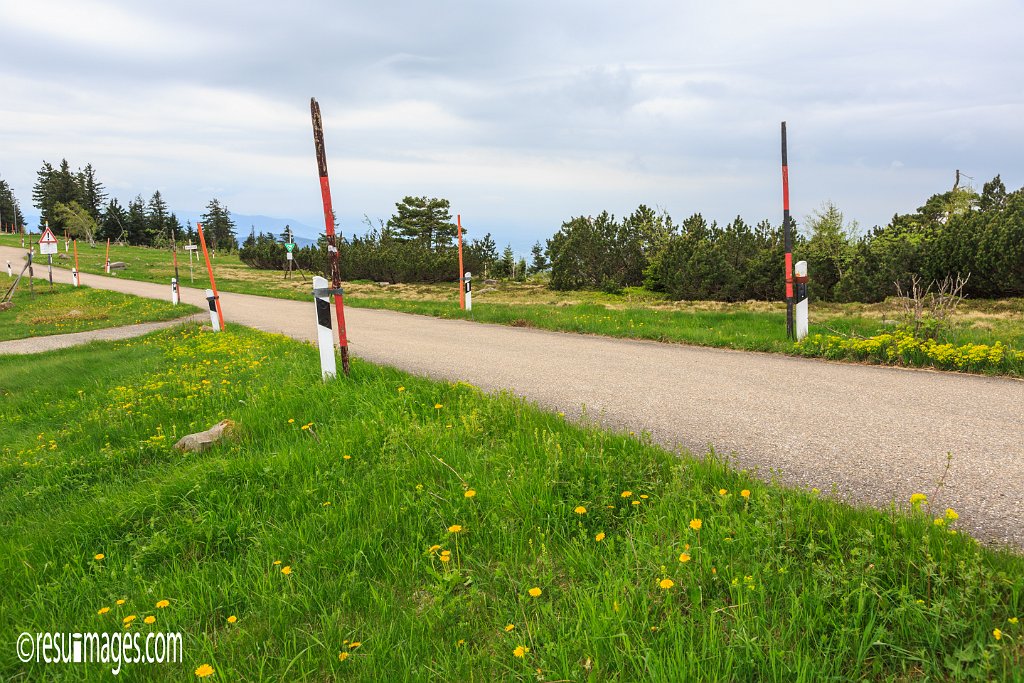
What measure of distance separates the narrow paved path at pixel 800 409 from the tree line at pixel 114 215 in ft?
292

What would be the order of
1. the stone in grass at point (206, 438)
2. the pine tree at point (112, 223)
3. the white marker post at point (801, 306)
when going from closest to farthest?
the stone in grass at point (206, 438)
the white marker post at point (801, 306)
the pine tree at point (112, 223)

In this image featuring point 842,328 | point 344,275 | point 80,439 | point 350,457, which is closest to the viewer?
point 350,457

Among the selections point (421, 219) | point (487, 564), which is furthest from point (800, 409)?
point (421, 219)

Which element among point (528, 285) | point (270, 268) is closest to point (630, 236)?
point (528, 285)

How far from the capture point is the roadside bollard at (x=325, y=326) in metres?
6.21

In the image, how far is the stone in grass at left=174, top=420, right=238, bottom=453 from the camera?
5008mm

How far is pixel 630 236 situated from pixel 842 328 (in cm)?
1468

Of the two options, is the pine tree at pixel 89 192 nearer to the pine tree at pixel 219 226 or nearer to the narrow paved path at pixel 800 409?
the pine tree at pixel 219 226

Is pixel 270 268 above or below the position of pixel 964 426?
above

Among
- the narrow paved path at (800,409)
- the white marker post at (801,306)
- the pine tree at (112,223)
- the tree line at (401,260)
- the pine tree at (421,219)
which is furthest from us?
the pine tree at (112,223)

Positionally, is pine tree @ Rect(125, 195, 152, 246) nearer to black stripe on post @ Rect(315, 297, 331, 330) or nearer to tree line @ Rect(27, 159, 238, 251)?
tree line @ Rect(27, 159, 238, 251)

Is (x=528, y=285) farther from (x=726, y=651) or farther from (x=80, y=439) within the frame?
(x=726, y=651)

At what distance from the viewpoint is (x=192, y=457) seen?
485 centimetres

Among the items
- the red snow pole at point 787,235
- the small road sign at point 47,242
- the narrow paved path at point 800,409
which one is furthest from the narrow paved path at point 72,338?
the red snow pole at point 787,235
